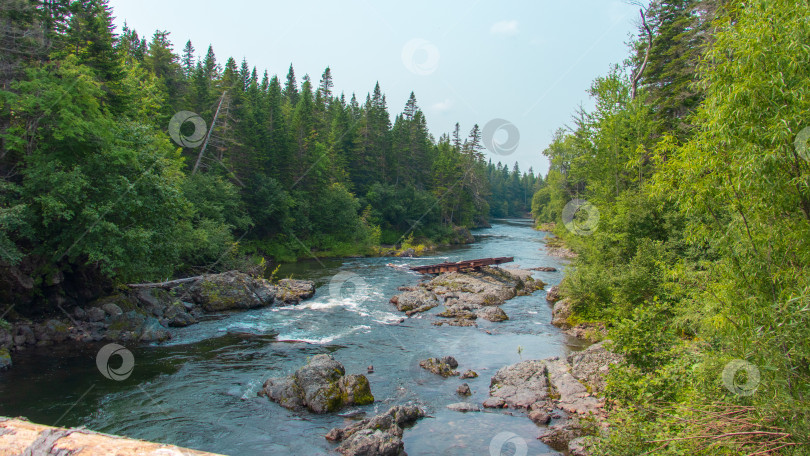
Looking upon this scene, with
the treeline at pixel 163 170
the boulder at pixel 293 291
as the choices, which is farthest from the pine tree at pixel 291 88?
the boulder at pixel 293 291

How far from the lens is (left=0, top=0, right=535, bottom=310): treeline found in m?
16.0

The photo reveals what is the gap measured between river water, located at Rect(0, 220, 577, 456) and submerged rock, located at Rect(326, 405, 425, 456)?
0.36 metres

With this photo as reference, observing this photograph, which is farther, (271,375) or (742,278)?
(271,375)

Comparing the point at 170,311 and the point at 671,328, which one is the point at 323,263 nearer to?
the point at 170,311

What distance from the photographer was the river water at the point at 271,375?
10.3 metres

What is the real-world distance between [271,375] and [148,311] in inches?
350

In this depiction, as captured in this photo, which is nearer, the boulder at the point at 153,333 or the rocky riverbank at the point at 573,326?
the boulder at the point at 153,333

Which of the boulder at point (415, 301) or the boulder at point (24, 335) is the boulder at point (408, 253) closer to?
the boulder at point (415, 301)

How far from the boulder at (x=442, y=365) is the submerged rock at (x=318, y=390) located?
9.65 feet

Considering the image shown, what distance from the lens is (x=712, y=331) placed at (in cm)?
829

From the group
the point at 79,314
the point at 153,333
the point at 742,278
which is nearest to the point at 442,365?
the point at 742,278

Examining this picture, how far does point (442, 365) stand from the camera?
14781 millimetres

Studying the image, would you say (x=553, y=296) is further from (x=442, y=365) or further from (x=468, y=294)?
(x=442, y=365)

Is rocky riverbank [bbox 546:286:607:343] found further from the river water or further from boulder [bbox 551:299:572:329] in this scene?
the river water
